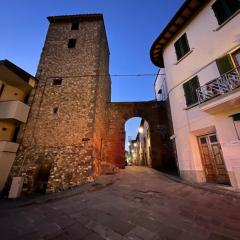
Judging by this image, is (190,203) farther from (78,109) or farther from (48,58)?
(48,58)

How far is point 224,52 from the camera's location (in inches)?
263

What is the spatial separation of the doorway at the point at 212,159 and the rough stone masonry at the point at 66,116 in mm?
5825

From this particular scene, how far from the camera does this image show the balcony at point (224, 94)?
548cm

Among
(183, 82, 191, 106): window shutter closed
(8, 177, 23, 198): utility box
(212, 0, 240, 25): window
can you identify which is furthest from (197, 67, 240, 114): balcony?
(8, 177, 23, 198): utility box

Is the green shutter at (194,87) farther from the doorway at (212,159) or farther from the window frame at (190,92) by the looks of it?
the doorway at (212,159)

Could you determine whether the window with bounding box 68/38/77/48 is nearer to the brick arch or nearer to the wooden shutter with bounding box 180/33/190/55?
the brick arch

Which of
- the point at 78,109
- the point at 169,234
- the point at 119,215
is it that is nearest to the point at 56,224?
the point at 119,215

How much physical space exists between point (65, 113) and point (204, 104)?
838 centimetres

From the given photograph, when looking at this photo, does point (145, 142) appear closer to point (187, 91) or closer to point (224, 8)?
point (187, 91)

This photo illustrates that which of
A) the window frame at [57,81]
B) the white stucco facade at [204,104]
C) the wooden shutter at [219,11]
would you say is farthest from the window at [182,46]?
the window frame at [57,81]

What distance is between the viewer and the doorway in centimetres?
692

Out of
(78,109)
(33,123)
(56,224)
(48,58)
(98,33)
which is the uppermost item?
(98,33)

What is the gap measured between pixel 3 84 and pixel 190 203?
43.0ft

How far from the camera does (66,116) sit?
1011 cm
